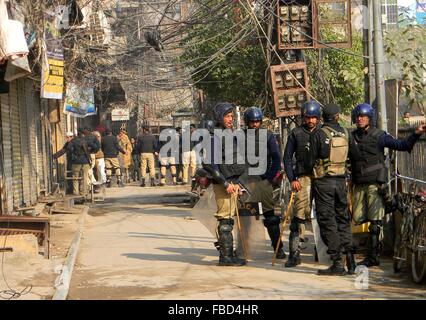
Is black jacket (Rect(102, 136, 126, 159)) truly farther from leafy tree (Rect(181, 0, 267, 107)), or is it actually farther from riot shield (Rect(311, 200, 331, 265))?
riot shield (Rect(311, 200, 331, 265))

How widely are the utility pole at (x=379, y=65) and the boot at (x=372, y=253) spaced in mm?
2017

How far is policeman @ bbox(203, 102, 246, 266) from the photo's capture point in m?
10.8

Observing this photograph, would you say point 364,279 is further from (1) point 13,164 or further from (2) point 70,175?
(2) point 70,175

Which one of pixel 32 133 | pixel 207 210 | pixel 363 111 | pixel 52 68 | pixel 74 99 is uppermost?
pixel 52 68

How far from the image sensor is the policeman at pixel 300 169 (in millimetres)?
10234

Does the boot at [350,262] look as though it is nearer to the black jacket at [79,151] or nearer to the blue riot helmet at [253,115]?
the blue riot helmet at [253,115]

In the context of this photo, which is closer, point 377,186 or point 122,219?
point 377,186

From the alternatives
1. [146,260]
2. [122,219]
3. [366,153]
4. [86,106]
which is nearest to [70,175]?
[86,106]

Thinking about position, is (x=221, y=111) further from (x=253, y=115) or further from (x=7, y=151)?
(x=7, y=151)

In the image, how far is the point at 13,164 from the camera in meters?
17.4

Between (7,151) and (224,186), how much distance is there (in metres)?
7.29

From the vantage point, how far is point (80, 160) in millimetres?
22453

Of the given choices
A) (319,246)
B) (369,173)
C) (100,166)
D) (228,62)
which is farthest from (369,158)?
(100,166)

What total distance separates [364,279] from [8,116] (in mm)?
10070
